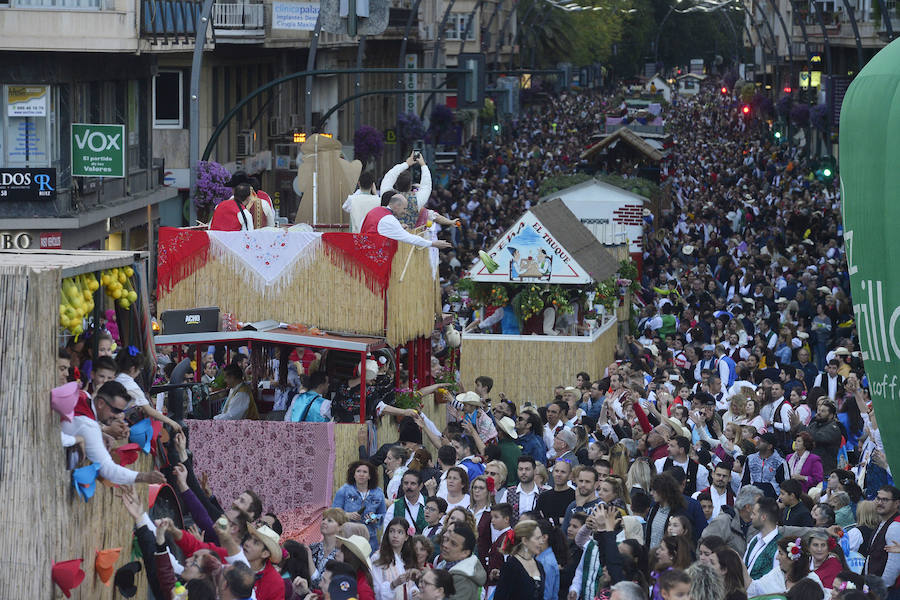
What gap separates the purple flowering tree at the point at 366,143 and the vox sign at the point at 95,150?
56.7 feet

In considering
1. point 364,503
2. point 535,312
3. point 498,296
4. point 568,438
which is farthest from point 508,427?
point 498,296

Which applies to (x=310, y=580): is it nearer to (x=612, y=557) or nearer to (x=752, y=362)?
(x=612, y=557)

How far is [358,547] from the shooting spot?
1136cm

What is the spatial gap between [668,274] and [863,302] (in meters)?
19.8

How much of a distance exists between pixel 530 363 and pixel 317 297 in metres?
9.31

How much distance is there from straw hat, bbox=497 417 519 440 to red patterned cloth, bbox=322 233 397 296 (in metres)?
1.68

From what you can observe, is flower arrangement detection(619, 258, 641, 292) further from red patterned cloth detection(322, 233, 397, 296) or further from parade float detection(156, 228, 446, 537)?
red patterned cloth detection(322, 233, 397, 296)

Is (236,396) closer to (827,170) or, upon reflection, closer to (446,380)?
(446,380)

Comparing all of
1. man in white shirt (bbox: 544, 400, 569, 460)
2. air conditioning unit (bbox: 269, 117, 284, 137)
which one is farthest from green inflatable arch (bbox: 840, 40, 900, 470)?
air conditioning unit (bbox: 269, 117, 284, 137)

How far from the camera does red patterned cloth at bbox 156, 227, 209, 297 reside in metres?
17.5

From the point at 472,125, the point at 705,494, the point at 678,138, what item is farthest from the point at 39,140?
the point at 678,138

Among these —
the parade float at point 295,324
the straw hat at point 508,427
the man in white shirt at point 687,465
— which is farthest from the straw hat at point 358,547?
the straw hat at point 508,427

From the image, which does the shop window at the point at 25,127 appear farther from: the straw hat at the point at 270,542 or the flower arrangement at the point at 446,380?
the straw hat at the point at 270,542

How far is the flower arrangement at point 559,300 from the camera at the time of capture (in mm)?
26359
